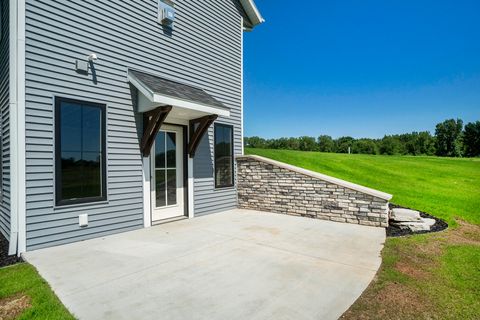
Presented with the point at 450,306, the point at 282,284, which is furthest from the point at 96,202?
the point at 450,306

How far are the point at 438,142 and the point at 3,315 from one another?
7593 centimetres

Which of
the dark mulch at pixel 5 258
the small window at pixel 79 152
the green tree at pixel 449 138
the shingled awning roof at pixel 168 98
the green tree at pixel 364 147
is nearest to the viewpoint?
the dark mulch at pixel 5 258

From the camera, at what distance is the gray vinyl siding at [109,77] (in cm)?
404

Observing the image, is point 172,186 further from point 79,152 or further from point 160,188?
point 79,152

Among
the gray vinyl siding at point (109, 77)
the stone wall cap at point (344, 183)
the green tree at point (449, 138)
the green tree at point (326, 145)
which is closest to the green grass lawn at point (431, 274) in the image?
the stone wall cap at point (344, 183)

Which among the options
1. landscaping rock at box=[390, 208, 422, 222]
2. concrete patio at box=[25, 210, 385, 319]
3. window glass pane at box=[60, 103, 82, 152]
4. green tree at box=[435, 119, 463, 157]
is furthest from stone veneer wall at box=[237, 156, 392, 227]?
green tree at box=[435, 119, 463, 157]

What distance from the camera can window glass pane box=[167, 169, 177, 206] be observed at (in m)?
6.12

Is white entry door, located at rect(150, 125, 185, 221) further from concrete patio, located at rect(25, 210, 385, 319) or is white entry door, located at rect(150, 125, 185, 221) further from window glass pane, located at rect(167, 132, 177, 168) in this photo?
concrete patio, located at rect(25, 210, 385, 319)

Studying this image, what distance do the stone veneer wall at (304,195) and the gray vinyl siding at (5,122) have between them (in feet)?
17.0

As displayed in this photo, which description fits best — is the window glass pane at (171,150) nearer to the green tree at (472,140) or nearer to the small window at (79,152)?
the small window at (79,152)

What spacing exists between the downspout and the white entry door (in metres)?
2.26

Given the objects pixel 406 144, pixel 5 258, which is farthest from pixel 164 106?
pixel 406 144

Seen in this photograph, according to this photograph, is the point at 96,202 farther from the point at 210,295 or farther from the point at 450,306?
the point at 450,306

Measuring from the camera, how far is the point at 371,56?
1673 cm
